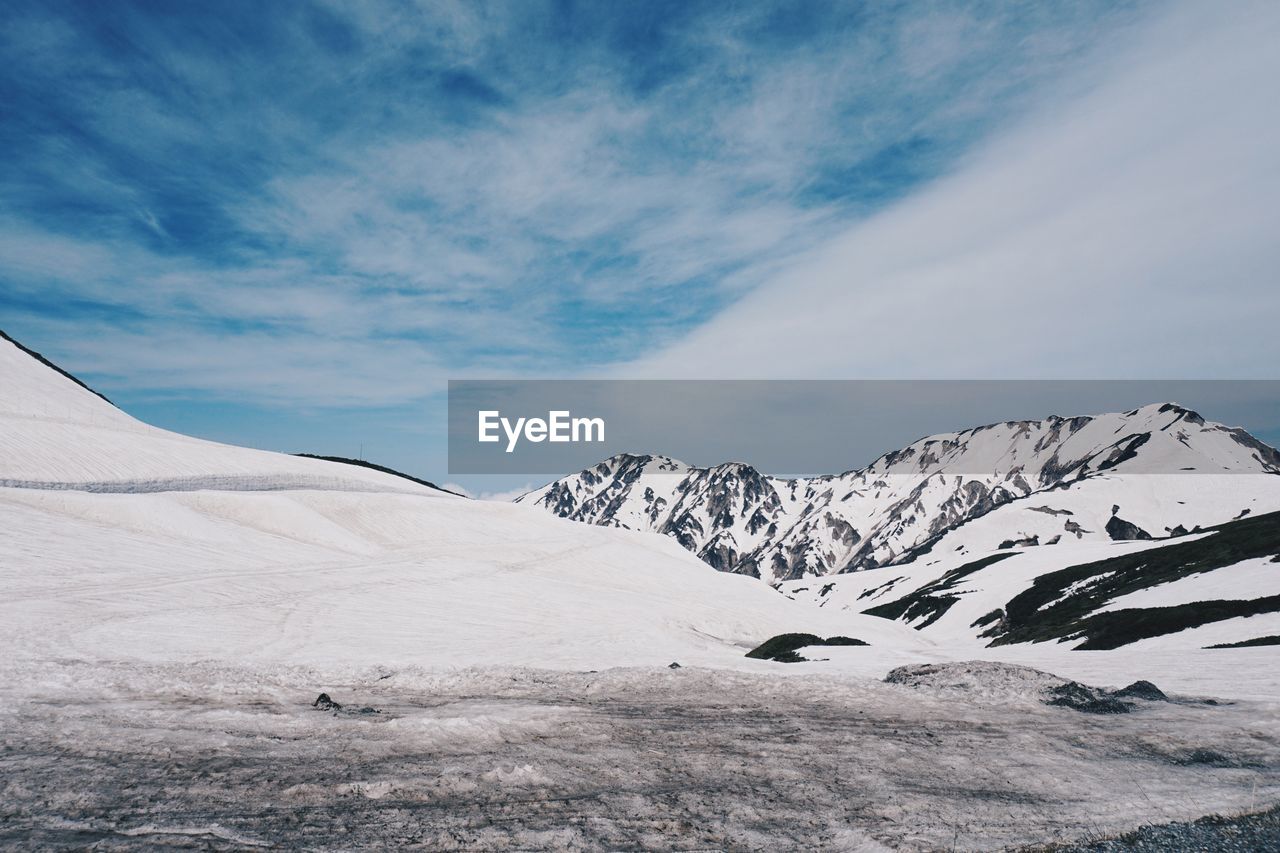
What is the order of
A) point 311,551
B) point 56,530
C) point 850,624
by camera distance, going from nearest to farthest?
point 56,530 < point 311,551 < point 850,624

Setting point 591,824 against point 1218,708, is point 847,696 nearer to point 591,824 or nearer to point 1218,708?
point 1218,708

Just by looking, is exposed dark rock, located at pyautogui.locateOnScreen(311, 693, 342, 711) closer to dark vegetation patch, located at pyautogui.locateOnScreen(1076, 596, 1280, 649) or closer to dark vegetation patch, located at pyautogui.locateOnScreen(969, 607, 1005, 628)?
dark vegetation patch, located at pyautogui.locateOnScreen(1076, 596, 1280, 649)

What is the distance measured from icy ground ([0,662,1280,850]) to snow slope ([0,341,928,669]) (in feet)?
30.8

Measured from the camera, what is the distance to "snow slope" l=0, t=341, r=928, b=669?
29781mm

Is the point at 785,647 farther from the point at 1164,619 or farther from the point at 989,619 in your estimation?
the point at 989,619

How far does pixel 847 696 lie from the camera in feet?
65.5

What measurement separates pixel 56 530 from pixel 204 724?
43.2 m

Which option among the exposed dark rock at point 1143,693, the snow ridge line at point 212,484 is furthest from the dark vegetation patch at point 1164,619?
the snow ridge line at point 212,484

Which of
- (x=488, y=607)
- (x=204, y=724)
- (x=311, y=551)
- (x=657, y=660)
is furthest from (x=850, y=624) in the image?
(x=204, y=724)

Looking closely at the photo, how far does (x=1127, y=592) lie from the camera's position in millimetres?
76188

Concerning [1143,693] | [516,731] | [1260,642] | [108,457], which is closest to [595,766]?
[516,731]

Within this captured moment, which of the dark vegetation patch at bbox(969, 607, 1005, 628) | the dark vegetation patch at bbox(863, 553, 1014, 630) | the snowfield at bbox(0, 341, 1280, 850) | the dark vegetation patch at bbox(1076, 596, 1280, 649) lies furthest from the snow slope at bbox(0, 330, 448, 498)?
the dark vegetation patch at bbox(863, 553, 1014, 630)

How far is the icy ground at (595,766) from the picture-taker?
10172mm

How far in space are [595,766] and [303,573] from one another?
41.7 meters
